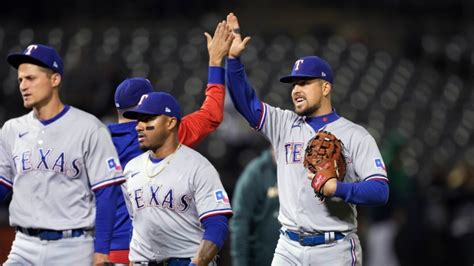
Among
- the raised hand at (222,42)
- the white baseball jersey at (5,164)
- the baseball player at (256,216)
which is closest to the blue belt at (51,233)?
the white baseball jersey at (5,164)

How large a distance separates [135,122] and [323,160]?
135cm

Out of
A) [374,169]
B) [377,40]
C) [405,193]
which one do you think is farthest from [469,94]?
[374,169]

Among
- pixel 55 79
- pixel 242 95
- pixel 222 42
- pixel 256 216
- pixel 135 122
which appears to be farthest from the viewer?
pixel 256 216

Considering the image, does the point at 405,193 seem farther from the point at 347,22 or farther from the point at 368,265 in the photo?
the point at 347,22

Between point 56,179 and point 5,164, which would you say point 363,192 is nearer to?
point 56,179

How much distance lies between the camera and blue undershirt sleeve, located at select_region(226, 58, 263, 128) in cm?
666

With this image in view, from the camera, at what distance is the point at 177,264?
620 cm

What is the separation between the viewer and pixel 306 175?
6.40 m

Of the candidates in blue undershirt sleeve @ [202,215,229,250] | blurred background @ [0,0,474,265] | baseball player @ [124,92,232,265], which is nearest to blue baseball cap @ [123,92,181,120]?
baseball player @ [124,92,232,265]

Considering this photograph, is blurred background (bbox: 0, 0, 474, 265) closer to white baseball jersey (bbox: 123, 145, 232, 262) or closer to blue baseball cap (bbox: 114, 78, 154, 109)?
blue baseball cap (bbox: 114, 78, 154, 109)

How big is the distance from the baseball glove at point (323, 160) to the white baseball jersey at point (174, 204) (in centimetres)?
50

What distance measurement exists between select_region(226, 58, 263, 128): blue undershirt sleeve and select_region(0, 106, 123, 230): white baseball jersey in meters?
0.88

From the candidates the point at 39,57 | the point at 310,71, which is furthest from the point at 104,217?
the point at 310,71

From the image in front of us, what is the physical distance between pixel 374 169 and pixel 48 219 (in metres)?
1.81
